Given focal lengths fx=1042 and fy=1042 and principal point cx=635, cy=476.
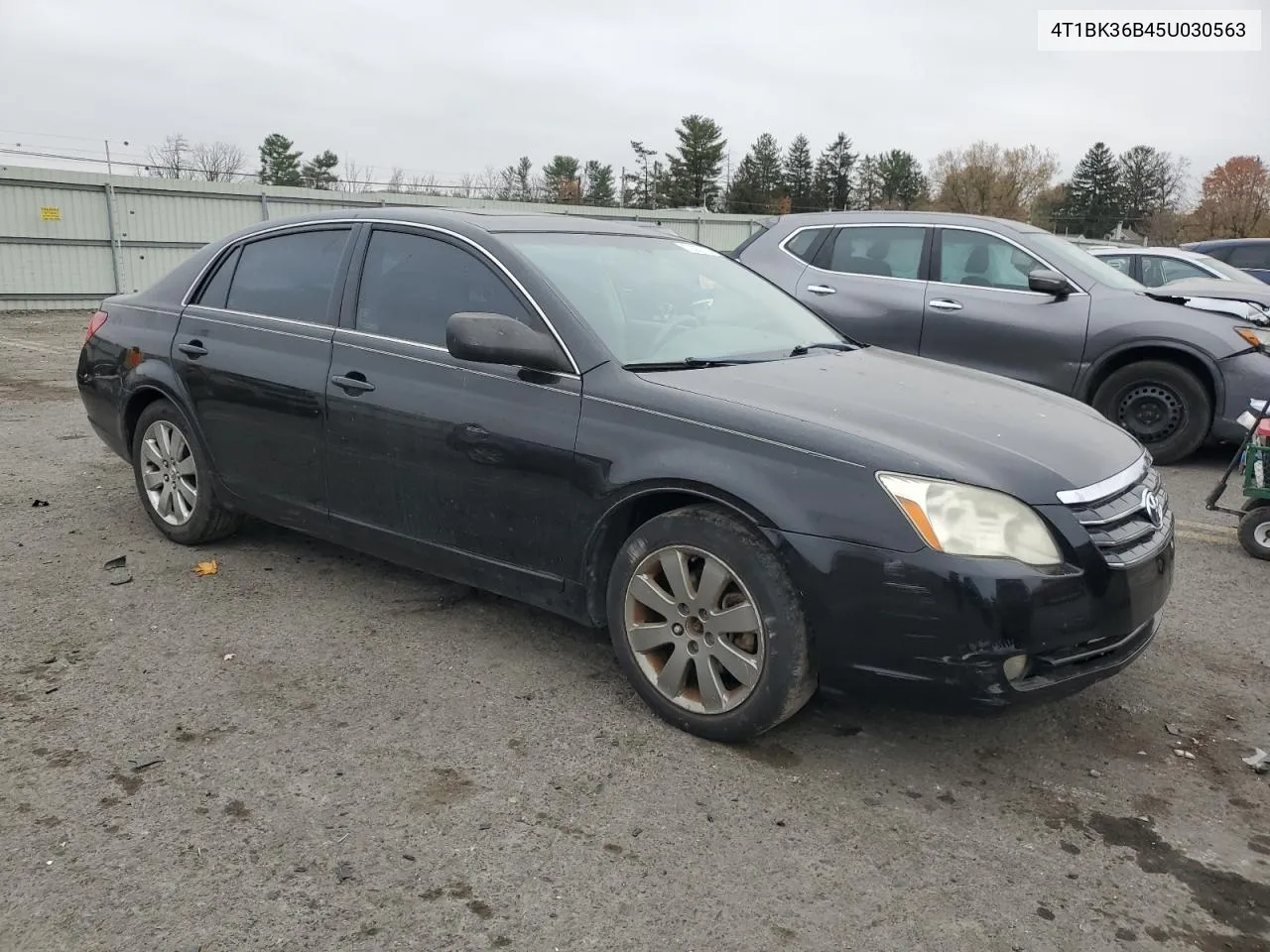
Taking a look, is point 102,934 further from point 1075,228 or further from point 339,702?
point 1075,228

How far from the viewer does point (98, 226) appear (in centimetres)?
1873

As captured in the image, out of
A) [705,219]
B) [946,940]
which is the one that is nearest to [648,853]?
[946,940]

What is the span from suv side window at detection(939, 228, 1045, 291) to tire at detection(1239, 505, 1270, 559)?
9.52 ft

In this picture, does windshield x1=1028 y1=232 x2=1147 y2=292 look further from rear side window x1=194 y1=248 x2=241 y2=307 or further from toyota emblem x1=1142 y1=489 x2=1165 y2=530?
rear side window x1=194 y1=248 x2=241 y2=307

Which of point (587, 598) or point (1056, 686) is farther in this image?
point (587, 598)

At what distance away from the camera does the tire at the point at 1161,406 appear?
742 centimetres

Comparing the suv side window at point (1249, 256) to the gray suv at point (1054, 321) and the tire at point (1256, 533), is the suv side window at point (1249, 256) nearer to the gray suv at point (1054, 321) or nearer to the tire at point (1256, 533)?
the gray suv at point (1054, 321)

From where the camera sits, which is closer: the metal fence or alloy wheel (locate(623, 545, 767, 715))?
alloy wheel (locate(623, 545, 767, 715))

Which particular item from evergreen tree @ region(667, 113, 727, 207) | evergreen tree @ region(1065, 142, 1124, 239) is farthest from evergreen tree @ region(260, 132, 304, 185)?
evergreen tree @ region(1065, 142, 1124, 239)

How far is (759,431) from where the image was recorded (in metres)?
3.09

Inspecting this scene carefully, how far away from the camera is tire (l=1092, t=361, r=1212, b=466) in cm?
742

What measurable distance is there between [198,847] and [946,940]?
5.97 feet

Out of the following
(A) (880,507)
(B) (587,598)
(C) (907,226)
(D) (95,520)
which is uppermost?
(C) (907,226)

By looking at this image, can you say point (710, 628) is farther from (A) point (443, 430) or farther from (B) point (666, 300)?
(B) point (666, 300)
